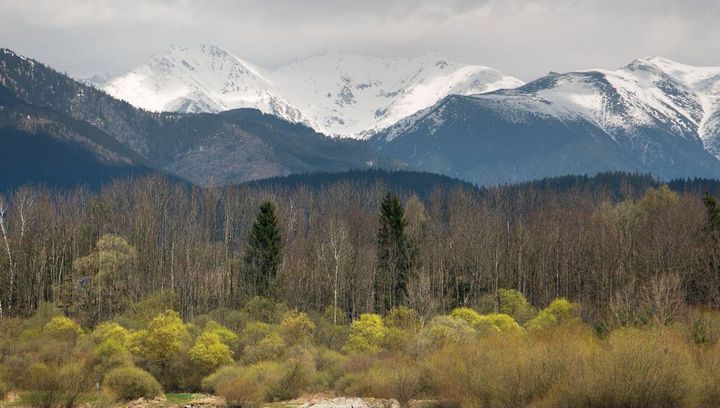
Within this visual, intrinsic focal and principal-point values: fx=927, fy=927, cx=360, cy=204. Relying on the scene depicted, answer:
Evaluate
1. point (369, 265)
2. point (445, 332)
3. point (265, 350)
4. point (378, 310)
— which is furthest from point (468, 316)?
point (369, 265)

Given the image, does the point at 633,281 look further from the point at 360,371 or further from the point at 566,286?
the point at 360,371

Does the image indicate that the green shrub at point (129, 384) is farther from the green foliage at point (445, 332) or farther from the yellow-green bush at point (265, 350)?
the green foliage at point (445, 332)

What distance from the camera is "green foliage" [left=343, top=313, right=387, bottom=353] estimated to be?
83694 mm

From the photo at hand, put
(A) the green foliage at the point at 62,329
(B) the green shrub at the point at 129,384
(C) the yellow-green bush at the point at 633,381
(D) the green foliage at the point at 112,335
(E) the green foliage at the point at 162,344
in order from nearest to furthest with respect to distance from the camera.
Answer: (C) the yellow-green bush at the point at 633,381 → (B) the green shrub at the point at 129,384 → (E) the green foliage at the point at 162,344 → (D) the green foliage at the point at 112,335 → (A) the green foliage at the point at 62,329

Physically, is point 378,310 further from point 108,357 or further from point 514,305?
point 108,357

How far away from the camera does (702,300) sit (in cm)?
9962

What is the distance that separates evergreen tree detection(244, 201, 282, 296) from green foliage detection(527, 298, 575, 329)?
32.9 meters

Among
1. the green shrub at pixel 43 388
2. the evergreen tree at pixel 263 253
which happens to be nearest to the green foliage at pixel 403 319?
the evergreen tree at pixel 263 253

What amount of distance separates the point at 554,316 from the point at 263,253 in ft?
122

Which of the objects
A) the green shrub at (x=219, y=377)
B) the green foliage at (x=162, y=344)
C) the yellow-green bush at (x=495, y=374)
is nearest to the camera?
the yellow-green bush at (x=495, y=374)

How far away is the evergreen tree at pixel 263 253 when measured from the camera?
109 metres

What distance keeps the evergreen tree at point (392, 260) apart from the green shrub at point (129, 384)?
40060mm

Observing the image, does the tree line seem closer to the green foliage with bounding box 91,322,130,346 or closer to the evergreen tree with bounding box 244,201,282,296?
the evergreen tree with bounding box 244,201,282,296

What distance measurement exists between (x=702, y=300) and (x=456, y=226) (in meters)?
52.7
